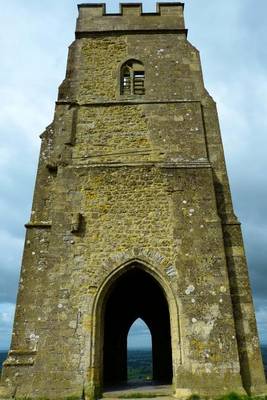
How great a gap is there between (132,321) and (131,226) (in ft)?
23.3

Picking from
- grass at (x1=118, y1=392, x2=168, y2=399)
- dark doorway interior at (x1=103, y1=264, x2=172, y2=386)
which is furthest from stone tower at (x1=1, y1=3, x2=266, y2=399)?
grass at (x1=118, y1=392, x2=168, y2=399)

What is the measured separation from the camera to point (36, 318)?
8656 mm

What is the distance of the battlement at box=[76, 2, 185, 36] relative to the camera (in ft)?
42.7

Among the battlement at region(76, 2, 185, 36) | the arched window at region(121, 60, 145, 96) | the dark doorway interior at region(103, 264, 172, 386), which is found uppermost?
the battlement at region(76, 2, 185, 36)

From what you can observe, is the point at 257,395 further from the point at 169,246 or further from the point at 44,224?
the point at 44,224

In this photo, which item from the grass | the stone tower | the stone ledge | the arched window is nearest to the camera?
the grass

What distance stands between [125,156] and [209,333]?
5.22 m

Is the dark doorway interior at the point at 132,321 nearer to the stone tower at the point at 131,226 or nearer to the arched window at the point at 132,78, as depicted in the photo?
the stone tower at the point at 131,226

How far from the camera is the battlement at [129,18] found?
13.0 metres

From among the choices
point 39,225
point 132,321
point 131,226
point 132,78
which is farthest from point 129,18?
point 132,321

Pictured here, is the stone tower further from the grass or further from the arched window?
the grass

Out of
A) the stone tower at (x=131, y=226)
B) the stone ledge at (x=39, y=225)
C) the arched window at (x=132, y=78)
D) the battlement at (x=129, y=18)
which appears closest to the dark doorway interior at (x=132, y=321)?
the stone tower at (x=131, y=226)

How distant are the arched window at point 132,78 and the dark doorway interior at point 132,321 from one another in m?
6.29

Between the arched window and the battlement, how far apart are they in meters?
1.60
